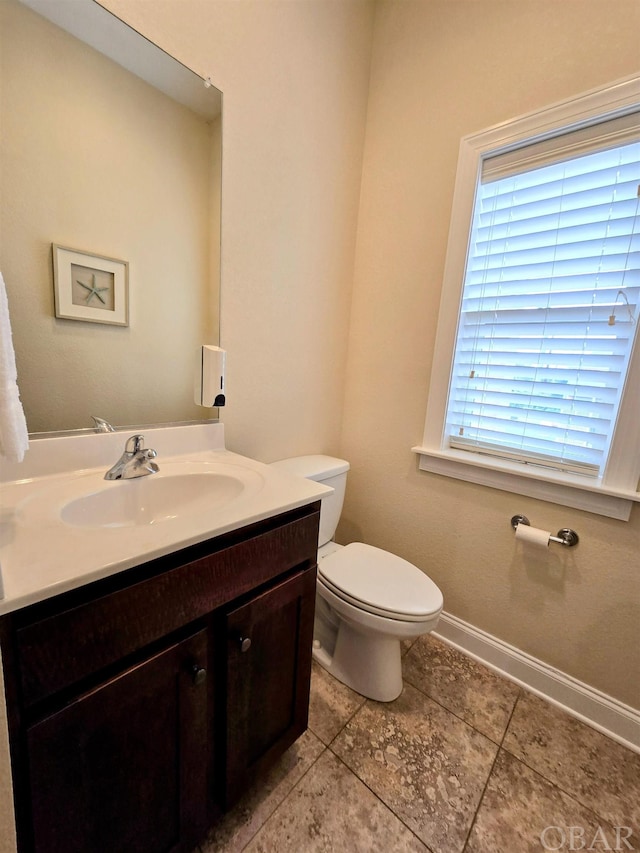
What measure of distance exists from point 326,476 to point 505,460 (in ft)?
2.35

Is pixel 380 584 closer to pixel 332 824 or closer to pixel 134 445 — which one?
pixel 332 824

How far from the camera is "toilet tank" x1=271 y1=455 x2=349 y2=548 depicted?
1.37m

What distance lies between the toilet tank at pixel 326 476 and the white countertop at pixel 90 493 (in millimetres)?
330

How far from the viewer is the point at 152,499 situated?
91cm

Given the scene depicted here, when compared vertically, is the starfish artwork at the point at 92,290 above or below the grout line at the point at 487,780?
above

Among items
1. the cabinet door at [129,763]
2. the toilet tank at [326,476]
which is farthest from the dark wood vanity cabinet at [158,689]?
the toilet tank at [326,476]

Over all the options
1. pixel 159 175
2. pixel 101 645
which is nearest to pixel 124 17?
pixel 159 175

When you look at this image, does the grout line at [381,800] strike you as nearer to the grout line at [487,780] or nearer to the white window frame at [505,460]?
the grout line at [487,780]

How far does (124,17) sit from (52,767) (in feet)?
5.20

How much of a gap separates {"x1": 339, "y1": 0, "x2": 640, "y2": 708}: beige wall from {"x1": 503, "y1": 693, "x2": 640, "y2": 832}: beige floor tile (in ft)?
0.56

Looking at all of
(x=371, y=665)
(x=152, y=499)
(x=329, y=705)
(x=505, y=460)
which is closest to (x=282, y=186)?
(x=152, y=499)

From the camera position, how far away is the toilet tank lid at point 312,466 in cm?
135

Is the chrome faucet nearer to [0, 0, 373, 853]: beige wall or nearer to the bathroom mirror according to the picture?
the bathroom mirror

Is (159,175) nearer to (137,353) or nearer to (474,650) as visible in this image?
(137,353)
